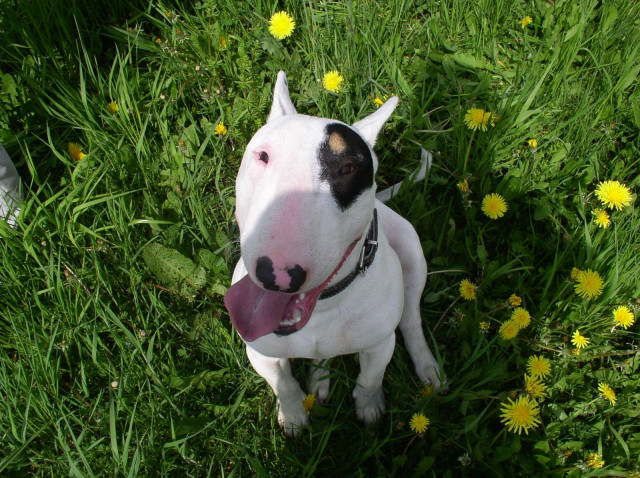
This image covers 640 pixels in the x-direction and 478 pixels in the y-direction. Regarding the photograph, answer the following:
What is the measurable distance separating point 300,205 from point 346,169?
0.24 meters

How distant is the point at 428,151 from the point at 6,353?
252cm

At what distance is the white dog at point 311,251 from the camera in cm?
127

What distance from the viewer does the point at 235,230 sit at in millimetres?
2824

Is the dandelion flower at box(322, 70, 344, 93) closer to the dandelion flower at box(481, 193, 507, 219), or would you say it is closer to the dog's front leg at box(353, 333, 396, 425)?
the dandelion flower at box(481, 193, 507, 219)

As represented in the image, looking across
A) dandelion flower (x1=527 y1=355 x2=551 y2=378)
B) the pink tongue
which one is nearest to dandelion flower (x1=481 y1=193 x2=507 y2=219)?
dandelion flower (x1=527 y1=355 x2=551 y2=378)

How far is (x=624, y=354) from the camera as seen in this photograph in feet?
7.88

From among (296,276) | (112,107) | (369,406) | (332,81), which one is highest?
(296,276)

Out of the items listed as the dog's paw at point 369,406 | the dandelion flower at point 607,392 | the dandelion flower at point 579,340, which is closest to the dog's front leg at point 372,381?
the dog's paw at point 369,406

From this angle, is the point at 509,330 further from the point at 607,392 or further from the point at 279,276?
the point at 279,276

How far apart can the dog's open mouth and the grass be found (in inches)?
30.7

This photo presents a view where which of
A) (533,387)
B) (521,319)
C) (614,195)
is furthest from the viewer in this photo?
(614,195)

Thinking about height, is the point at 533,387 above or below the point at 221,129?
below

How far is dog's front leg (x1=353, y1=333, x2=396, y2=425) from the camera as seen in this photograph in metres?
2.03

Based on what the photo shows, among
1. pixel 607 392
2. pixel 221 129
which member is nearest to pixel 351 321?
pixel 607 392
